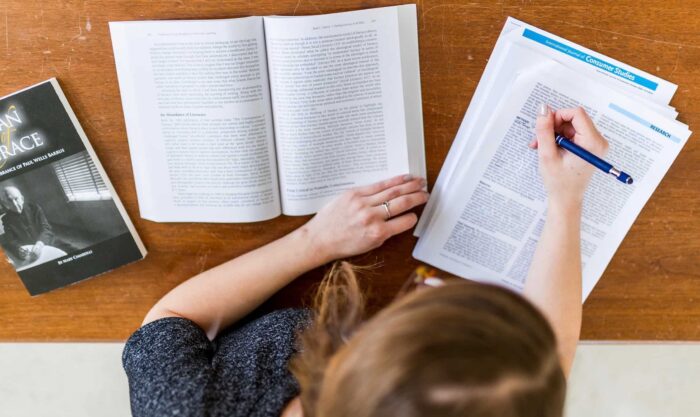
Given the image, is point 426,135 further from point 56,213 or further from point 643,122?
point 56,213

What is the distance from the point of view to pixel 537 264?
82cm

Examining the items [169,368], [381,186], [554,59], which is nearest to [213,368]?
[169,368]

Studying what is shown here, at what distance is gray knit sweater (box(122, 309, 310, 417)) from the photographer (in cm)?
70

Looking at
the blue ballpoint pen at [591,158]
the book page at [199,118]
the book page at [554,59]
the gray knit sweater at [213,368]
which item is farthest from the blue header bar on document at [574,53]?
the gray knit sweater at [213,368]

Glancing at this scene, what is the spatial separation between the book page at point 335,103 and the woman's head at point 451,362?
12.8 inches

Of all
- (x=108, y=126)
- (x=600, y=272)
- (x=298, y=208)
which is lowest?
(x=600, y=272)

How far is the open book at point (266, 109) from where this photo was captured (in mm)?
802

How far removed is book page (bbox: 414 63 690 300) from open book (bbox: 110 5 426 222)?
0.10m

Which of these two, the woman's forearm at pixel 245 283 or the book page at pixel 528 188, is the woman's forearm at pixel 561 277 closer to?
the book page at pixel 528 188

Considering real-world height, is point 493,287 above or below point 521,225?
above

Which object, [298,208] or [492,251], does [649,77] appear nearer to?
[492,251]

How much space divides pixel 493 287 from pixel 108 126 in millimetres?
602

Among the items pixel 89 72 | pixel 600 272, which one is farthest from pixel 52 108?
pixel 600 272

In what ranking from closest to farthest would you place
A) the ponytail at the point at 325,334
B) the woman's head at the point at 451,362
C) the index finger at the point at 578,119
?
the woman's head at the point at 451,362 < the ponytail at the point at 325,334 < the index finger at the point at 578,119
